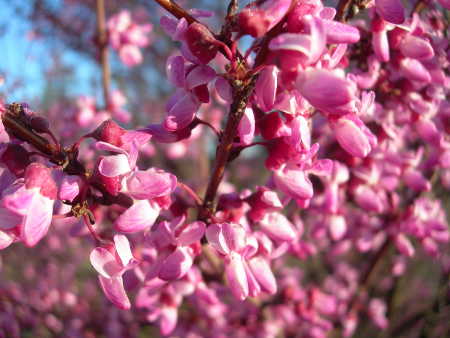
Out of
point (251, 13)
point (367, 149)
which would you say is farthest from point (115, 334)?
point (251, 13)

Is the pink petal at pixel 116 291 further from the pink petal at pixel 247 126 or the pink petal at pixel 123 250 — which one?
the pink petal at pixel 247 126

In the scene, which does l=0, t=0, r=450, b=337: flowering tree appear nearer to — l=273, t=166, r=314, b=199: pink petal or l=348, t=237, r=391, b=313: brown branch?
l=273, t=166, r=314, b=199: pink petal

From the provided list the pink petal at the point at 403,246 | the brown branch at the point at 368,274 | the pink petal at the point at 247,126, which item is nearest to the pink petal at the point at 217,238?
the pink petal at the point at 247,126

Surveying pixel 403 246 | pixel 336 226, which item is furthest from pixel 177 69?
pixel 403 246

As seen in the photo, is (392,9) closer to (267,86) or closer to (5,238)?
(267,86)

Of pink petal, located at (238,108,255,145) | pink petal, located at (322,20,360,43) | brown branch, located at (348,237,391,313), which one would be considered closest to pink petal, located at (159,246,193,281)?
pink petal, located at (238,108,255,145)
